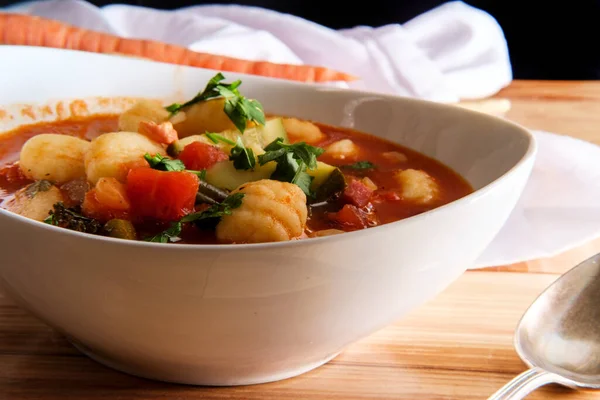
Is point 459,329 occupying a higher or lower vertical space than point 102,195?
lower

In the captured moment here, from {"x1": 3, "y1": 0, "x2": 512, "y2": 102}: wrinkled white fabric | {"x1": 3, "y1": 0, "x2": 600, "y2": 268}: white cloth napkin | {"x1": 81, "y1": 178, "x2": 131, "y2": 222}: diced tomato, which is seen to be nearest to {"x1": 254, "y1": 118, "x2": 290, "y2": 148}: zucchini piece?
{"x1": 81, "y1": 178, "x2": 131, "y2": 222}: diced tomato

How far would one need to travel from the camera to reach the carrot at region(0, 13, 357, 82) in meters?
2.76

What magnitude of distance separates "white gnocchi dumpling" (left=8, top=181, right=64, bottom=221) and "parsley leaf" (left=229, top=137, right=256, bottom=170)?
0.34 metres

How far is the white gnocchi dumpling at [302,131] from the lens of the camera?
68.8 inches

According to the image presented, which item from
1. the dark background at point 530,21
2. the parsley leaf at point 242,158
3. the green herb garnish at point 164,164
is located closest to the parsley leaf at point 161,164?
the green herb garnish at point 164,164

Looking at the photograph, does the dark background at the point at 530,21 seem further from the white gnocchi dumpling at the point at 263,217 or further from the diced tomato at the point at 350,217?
the white gnocchi dumpling at the point at 263,217

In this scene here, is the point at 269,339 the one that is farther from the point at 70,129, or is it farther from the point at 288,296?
the point at 70,129

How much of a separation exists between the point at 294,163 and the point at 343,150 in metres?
0.35

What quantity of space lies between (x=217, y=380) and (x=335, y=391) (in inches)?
7.0

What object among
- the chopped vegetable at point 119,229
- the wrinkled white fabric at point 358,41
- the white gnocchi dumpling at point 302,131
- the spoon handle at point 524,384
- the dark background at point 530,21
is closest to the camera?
the spoon handle at point 524,384

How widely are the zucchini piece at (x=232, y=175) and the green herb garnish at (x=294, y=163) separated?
1 centimetres

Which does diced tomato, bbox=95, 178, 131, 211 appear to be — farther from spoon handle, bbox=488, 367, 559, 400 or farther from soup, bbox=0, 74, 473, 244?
spoon handle, bbox=488, 367, 559, 400

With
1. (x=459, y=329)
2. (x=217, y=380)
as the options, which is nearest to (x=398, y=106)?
(x=459, y=329)

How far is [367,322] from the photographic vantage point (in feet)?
3.27
